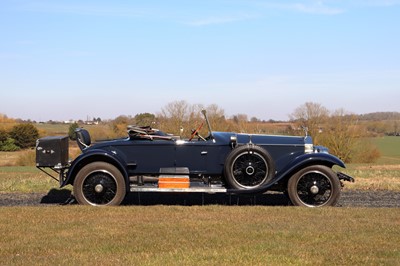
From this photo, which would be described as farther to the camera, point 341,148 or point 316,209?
point 341,148

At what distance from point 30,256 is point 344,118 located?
49244 millimetres

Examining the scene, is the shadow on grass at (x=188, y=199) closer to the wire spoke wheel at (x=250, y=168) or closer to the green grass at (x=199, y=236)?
the wire spoke wheel at (x=250, y=168)

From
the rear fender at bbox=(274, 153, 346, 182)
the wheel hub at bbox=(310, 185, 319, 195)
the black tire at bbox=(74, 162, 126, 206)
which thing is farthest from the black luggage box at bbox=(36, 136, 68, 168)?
the wheel hub at bbox=(310, 185, 319, 195)

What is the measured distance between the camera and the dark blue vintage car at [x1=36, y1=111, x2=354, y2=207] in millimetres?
8641

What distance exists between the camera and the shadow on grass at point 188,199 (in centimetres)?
923

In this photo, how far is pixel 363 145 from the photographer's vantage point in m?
49.7

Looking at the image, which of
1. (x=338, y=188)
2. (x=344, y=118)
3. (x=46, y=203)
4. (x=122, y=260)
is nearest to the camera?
(x=122, y=260)

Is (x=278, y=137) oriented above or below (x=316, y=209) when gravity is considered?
above

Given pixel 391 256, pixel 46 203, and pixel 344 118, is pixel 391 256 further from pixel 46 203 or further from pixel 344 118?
pixel 344 118

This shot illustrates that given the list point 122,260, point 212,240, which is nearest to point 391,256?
point 212,240

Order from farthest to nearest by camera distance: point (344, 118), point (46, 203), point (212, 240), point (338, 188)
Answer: point (344, 118) < point (46, 203) < point (338, 188) < point (212, 240)

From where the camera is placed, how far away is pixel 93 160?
885 centimetres

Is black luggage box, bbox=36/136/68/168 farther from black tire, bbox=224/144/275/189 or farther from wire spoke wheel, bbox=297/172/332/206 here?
wire spoke wheel, bbox=297/172/332/206

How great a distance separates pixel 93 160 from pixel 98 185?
0.47m
